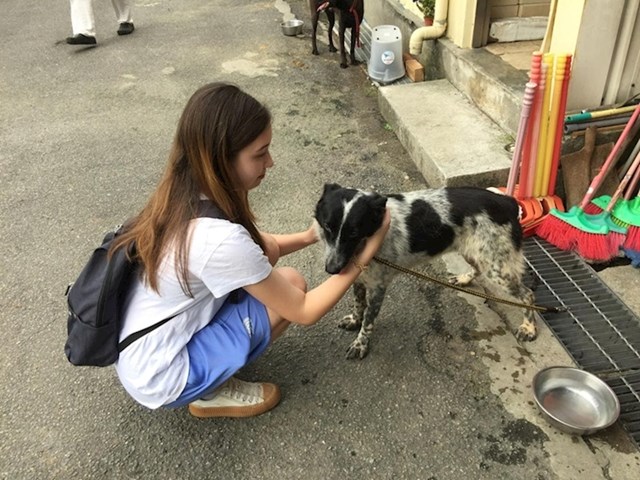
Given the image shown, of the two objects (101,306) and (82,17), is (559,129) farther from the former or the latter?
(82,17)

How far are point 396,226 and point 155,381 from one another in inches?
52.9

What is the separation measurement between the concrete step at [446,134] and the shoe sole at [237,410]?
207 centimetres

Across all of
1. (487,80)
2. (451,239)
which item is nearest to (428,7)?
(487,80)

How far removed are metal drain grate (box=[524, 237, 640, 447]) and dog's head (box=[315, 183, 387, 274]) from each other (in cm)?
133

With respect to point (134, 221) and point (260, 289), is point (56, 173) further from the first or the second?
point (260, 289)

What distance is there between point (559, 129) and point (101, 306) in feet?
9.52

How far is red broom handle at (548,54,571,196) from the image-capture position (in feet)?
10.7

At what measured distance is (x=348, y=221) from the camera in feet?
7.49

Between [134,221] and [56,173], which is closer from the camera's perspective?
[134,221]

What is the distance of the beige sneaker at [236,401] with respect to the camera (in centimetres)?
247

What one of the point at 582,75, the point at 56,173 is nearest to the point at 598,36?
the point at 582,75

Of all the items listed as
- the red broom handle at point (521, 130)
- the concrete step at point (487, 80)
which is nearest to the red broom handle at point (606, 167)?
the red broom handle at point (521, 130)

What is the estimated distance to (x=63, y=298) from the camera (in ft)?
10.9

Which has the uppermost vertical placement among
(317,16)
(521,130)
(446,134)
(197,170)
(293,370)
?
(197,170)
